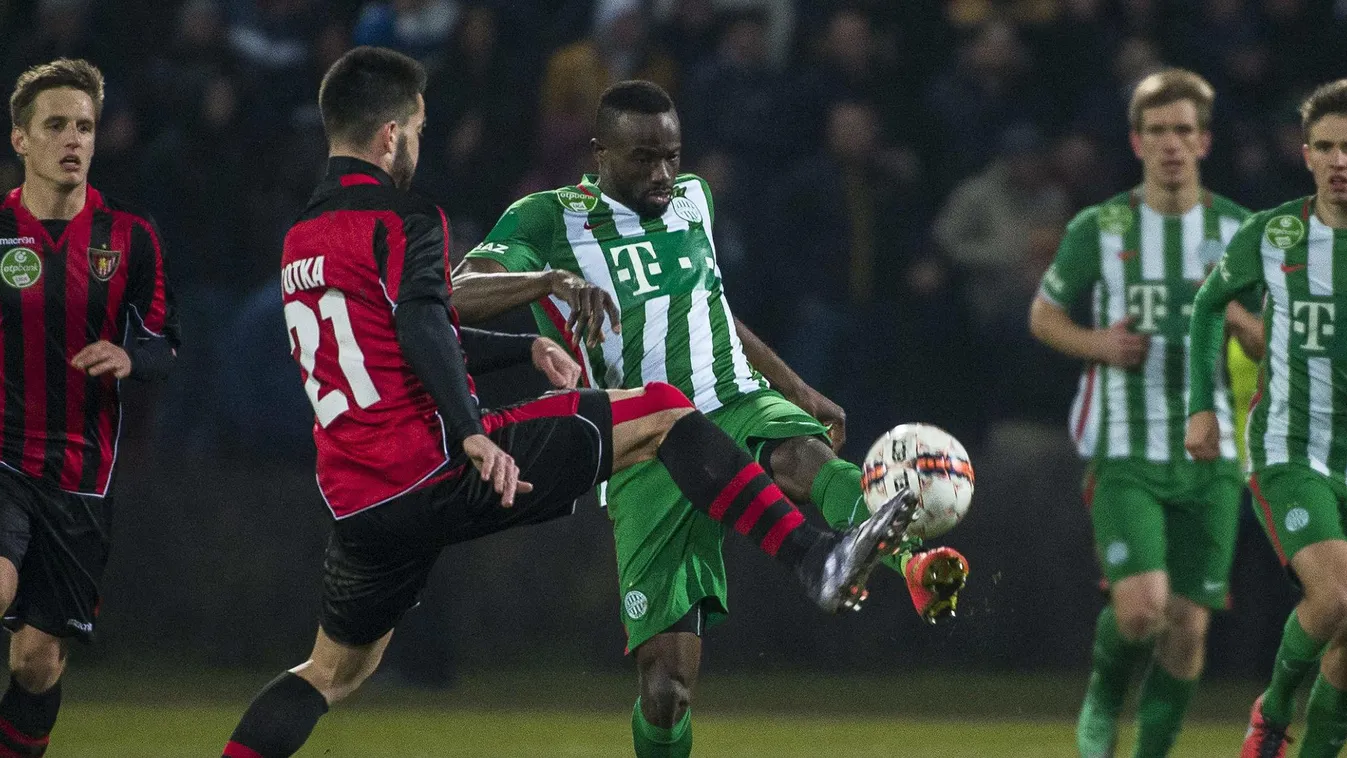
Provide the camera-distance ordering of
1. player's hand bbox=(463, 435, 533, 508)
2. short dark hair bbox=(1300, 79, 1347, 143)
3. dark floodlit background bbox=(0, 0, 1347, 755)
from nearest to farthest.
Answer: player's hand bbox=(463, 435, 533, 508) → short dark hair bbox=(1300, 79, 1347, 143) → dark floodlit background bbox=(0, 0, 1347, 755)

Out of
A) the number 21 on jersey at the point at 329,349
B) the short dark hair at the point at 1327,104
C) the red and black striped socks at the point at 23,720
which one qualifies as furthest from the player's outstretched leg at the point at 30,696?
the short dark hair at the point at 1327,104

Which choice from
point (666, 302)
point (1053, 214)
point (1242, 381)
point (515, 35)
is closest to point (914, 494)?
point (666, 302)

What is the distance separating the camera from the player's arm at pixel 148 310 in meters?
5.21

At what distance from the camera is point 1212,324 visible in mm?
5836

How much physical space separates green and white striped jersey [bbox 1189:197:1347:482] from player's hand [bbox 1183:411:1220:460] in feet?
0.23

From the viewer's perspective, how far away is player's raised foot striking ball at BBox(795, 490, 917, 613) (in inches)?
162

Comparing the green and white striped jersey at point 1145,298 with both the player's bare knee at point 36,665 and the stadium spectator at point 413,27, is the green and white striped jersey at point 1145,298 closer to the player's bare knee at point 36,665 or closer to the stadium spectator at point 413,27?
the player's bare knee at point 36,665

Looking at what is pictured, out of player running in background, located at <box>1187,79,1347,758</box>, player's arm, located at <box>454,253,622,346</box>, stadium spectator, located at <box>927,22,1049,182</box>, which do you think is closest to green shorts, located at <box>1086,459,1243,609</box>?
player running in background, located at <box>1187,79,1347,758</box>

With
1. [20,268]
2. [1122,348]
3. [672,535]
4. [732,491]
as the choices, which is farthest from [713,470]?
[1122,348]

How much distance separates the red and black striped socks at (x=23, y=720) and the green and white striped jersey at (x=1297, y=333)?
3544 millimetres

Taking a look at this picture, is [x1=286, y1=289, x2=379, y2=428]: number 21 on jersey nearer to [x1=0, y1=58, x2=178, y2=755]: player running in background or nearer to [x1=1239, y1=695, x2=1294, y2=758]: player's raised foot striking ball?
[x1=0, y1=58, x2=178, y2=755]: player running in background

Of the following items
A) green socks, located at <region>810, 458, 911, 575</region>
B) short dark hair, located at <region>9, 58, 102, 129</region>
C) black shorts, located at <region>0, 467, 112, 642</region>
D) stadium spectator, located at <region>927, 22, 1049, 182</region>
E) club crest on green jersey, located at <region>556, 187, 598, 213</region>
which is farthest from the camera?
stadium spectator, located at <region>927, 22, 1049, 182</region>

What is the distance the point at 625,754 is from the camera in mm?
6836

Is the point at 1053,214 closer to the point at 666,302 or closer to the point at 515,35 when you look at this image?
the point at 515,35
